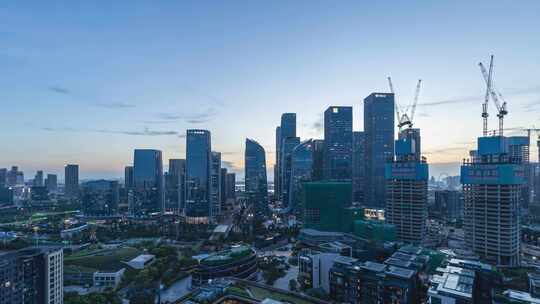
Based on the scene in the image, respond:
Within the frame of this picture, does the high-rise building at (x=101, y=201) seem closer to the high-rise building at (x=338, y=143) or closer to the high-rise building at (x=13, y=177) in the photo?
the high-rise building at (x=338, y=143)

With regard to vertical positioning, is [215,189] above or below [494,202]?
below

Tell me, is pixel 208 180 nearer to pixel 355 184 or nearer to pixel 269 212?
pixel 269 212

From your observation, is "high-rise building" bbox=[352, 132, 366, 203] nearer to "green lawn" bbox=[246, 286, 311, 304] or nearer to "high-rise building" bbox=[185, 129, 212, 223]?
"high-rise building" bbox=[185, 129, 212, 223]

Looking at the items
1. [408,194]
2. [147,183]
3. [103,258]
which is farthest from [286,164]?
[103,258]

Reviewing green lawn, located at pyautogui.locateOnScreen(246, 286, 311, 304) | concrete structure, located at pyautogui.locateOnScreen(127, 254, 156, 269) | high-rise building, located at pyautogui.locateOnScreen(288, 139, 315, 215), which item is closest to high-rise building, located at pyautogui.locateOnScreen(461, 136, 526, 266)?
green lawn, located at pyautogui.locateOnScreen(246, 286, 311, 304)

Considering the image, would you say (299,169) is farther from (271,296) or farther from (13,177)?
(13,177)

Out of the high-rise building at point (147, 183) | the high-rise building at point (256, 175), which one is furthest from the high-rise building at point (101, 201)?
the high-rise building at point (256, 175)
